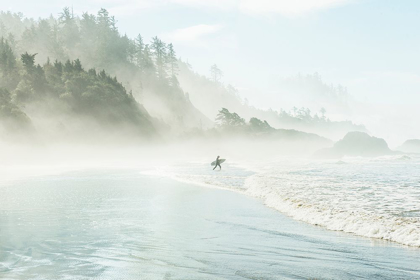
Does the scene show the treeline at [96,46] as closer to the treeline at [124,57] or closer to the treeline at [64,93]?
the treeline at [124,57]

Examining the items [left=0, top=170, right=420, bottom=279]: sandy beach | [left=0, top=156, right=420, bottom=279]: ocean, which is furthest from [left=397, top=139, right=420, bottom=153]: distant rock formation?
[left=0, top=170, right=420, bottom=279]: sandy beach

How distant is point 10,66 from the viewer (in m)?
72.8

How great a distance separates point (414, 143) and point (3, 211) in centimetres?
14328

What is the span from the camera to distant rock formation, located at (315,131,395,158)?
77.6 metres

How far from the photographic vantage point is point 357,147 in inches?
3164

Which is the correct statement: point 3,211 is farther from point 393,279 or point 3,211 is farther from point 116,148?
point 116,148

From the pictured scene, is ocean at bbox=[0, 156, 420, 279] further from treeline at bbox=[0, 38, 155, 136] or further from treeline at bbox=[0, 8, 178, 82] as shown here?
treeline at bbox=[0, 8, 178, 82]

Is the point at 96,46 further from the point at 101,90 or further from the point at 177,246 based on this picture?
the point at 177,246

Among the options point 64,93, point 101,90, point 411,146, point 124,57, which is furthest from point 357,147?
point 124,57

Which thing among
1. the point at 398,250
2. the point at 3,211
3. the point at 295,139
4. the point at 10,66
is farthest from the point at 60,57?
the point at 398,250

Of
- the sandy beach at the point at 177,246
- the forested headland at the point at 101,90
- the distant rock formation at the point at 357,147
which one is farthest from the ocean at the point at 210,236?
the distant rock formation at the point at 357,147

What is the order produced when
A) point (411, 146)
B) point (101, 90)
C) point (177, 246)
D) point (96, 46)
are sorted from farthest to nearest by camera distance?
point (411, 146) → point (96, 46) → point (101, 90) → point (177, 246)

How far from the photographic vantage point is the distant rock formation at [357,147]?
254ft

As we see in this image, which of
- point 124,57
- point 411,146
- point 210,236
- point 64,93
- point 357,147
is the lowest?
point 210,236
